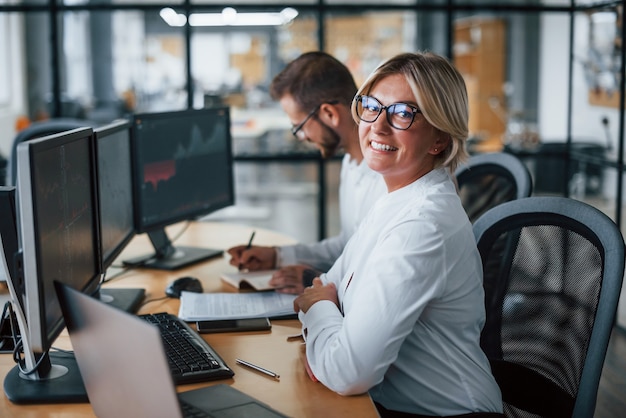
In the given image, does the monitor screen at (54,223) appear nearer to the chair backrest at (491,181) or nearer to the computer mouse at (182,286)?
the computer mouse at (182,286)

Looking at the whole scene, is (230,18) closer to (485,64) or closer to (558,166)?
(558,166)

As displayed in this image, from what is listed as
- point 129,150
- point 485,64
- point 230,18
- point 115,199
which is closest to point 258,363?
point 115,199

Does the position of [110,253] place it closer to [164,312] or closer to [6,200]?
[164,312]

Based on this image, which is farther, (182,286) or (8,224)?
(182,286)

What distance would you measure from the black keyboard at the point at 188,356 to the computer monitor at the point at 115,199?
11.7 inches

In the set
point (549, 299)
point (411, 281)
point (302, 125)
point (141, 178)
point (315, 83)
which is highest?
point (315, 83)

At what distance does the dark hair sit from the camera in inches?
Answer: 97.3

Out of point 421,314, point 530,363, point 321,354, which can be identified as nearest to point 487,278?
point 530,363

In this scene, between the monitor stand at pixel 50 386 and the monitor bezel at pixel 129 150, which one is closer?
the monitor stand at pixel 50 386

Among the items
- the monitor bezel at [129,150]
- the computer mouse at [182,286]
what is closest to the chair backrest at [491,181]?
the computer mouse at [182,286]

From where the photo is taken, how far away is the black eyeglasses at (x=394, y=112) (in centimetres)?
160

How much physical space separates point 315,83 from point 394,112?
89 cm

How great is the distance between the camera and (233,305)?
2.09 m

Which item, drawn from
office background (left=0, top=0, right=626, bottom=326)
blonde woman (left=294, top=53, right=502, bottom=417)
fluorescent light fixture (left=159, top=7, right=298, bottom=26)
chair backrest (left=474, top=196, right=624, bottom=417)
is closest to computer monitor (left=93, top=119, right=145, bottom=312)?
→ blonde woman (left=294, top=53, right=502, bottom=417)
